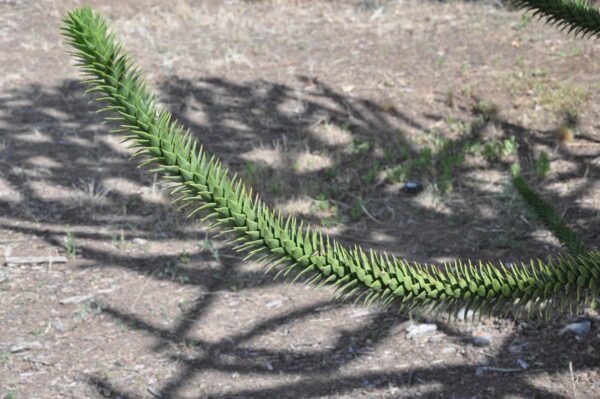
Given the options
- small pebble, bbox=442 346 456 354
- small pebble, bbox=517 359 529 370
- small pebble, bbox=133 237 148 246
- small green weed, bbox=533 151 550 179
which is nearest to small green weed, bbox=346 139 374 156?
small green weed, bbox=533 151 550 179

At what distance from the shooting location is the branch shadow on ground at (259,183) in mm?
4012

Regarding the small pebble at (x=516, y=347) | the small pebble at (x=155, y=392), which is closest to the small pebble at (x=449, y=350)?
the small pebble at (x=516, y=347)

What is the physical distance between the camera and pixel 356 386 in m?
3.96

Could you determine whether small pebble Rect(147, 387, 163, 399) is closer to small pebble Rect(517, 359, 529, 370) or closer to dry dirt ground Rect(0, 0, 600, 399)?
dry dirt ground Rect(0, 0, 600, 399)

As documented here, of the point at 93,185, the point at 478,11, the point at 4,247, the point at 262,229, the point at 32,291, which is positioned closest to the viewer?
the point at 262,229

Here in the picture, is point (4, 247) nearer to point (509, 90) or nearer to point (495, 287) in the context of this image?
point (495, 287)

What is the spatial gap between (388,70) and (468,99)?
116cm

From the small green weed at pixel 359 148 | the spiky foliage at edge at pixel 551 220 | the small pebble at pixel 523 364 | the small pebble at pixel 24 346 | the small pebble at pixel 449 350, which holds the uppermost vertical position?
the spiky foliage at edge at pixel 551 220

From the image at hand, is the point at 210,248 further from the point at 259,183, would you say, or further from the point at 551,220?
the point at 551,220

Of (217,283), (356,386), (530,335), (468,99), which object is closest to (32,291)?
(217,283)

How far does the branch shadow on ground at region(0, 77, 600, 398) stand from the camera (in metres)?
4.01

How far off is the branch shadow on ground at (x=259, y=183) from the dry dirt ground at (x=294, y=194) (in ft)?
0.05

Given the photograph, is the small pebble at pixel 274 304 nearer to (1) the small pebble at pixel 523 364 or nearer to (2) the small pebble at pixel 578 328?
(1) the small pebble at pixel 523 364

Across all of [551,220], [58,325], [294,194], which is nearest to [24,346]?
[58,325]
